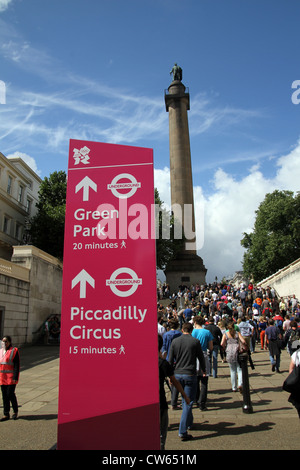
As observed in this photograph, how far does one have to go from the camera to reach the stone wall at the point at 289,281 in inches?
1054

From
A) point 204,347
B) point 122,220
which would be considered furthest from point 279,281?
point 122,220

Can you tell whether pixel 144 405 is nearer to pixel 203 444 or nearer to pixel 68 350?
pixel 68 350

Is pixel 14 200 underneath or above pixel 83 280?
above

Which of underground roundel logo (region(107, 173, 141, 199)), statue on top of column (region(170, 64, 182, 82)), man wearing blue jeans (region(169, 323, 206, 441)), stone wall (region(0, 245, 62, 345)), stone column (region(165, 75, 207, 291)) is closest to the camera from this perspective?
underground roundel logo (region(107, 173, 141, 199))

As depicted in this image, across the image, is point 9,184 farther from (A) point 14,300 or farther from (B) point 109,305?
(B) point 109,305

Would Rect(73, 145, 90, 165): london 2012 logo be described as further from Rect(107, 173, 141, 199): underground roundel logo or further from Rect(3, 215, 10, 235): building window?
Rect(3, 215, 10, 235): building window

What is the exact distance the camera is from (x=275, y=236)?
41.8 metres

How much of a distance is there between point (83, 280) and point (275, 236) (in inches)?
1599

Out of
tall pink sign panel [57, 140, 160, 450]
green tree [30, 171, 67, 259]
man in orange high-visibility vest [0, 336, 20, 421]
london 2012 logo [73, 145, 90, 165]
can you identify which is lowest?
man in orange high-visibility vest [0, 336, 20, 421]

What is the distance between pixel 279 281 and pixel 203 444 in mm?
28774

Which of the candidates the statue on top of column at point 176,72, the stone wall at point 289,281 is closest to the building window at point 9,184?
the stone wall at point 289,281

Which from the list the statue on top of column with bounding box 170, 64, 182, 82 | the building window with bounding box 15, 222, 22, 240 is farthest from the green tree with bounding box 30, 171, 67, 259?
the statue on top of column with bounding box 170, 64, 182, 82

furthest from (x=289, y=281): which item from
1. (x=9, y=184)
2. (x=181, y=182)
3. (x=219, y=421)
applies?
(x=9, y=184)

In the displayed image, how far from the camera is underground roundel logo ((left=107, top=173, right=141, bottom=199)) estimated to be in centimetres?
446
